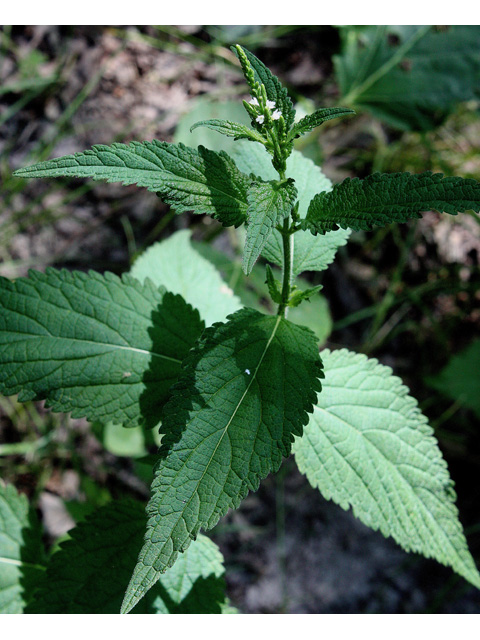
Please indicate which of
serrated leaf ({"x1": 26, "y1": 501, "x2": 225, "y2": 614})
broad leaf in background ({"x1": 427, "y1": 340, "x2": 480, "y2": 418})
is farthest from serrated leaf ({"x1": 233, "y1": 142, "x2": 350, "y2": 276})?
broad leaf in background ({"x1": 427, "y1": 340, "x2": 480, "y2": 418})

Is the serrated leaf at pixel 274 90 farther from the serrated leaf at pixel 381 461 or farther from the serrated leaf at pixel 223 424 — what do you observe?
the serrated leaf at pixel 381 461

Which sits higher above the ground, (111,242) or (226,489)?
(111,242)

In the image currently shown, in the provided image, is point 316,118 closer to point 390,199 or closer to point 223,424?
point 390,199

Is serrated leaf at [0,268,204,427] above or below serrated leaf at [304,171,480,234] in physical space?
below

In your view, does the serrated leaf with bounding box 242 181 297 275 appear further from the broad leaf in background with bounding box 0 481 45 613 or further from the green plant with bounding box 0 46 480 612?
the broad leaf in background with bounding box 0 481 45 613

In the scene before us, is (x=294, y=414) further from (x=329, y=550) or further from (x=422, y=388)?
(x=422, y=388)

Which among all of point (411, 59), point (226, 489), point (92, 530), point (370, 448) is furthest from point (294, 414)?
point (411, 59)

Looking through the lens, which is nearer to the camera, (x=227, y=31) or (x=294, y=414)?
(x=294, y=414)

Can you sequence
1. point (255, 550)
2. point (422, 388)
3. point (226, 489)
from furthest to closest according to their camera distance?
point (422, 388) → point (255, 550) → point (226, 489)
